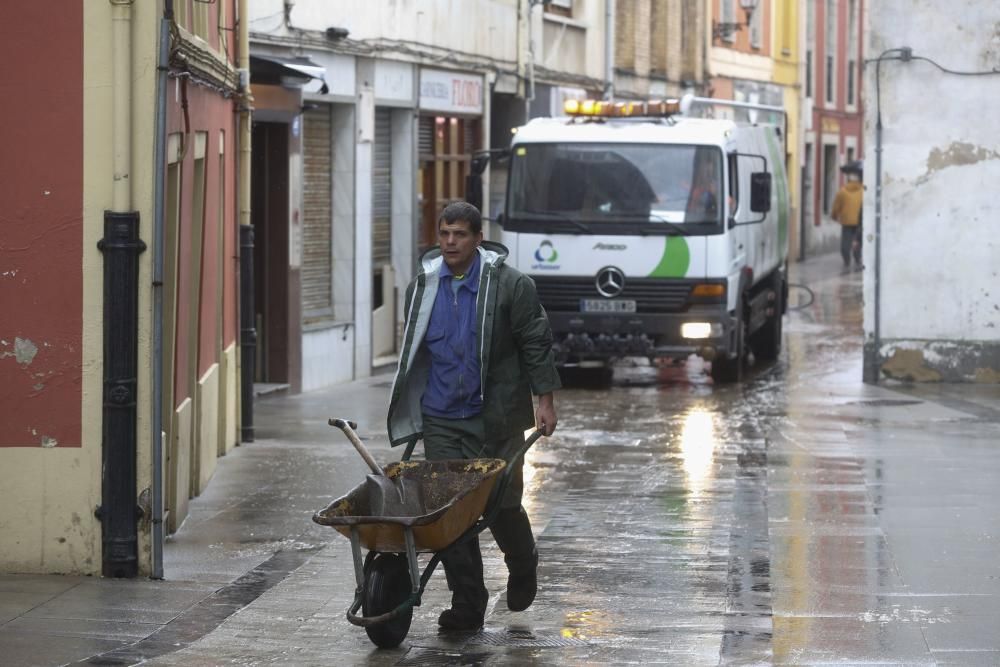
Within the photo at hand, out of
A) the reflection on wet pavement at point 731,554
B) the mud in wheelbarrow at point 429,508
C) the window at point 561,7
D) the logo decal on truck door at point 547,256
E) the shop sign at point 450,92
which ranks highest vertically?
the window at point 561,7

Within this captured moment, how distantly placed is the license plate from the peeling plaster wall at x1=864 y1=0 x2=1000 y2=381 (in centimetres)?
228

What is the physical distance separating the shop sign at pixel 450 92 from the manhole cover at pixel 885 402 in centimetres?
Answer: 727

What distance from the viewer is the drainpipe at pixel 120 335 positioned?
29.2 ft

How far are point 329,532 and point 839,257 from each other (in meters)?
38.7

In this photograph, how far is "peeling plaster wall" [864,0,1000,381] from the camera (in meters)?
18.3

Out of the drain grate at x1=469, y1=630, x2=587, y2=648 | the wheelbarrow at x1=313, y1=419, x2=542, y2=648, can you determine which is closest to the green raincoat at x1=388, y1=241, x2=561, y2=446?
the wheelbarrow at x1=313, y1=419, x2=542, y2=648

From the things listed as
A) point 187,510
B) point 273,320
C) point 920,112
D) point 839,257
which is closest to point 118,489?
point 187,510

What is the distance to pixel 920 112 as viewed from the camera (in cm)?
1844

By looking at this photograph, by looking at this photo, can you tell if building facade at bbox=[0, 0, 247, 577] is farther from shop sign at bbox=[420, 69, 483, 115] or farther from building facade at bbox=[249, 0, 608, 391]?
shop sign at bbox=[420, 69, 483, 115]

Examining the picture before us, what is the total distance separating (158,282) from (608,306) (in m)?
10.5

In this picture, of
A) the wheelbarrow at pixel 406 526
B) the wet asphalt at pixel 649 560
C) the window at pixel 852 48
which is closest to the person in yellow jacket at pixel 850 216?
the window at pixel 852 48

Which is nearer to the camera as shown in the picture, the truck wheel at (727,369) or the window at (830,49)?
the truck wheel at (727,369)

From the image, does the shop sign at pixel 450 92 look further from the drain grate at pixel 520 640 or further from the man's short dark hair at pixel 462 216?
the drain grate at pixel 520 640

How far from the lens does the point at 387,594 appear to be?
7445 mm
